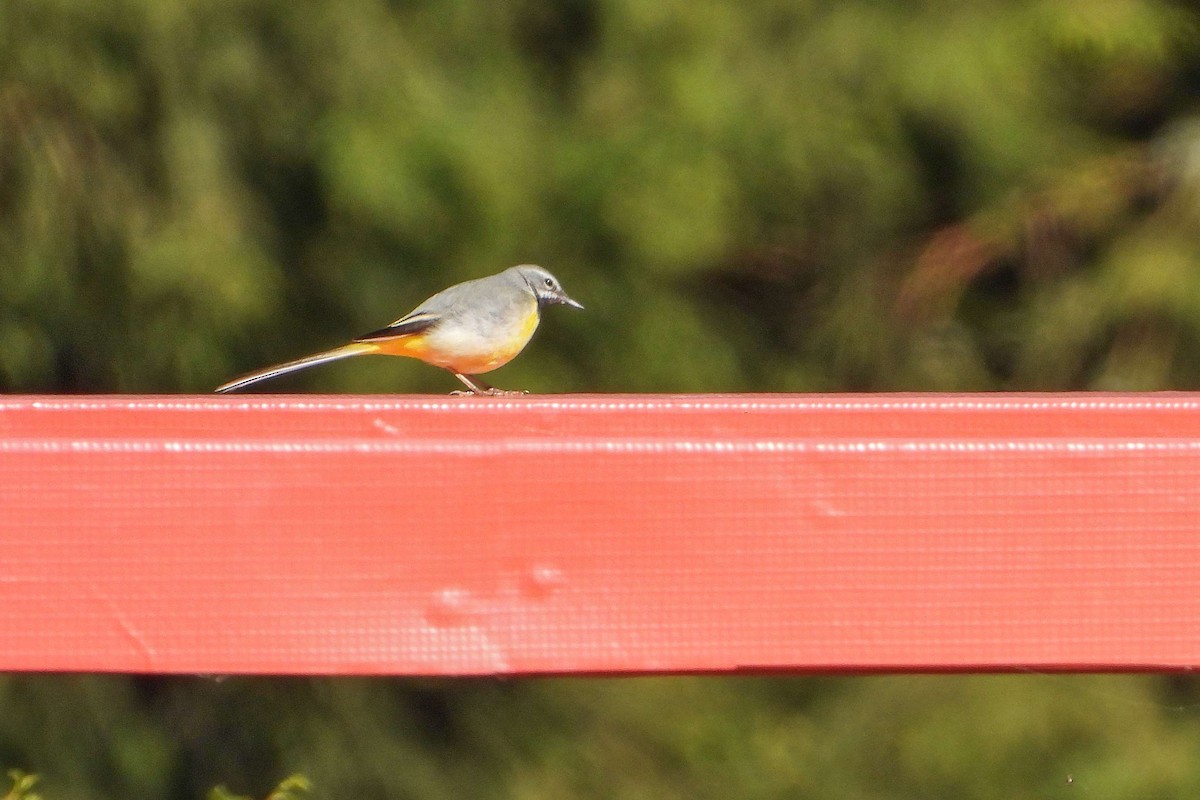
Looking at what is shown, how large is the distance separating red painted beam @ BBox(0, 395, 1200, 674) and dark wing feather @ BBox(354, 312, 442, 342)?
257 cm

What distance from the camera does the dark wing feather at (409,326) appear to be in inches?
162

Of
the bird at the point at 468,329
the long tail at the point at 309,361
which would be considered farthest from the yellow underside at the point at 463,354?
the long tail at the point at 309,361

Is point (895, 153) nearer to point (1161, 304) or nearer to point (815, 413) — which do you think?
point (1161, 304)

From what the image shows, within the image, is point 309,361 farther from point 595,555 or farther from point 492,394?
point 595,555

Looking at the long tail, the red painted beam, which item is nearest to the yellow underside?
the long tail

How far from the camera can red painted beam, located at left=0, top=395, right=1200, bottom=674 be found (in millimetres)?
1498

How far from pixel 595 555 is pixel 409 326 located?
9.52 ft

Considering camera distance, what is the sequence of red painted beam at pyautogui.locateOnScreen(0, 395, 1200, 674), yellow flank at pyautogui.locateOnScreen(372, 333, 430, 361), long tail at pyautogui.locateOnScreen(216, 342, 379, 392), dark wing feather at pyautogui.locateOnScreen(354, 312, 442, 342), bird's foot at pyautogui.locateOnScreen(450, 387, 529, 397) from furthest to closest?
yellow flank at pyautogui.locateOnScreen(372, 333, 430, 361), dark wing feather at pyautogui.locateOnScreen(354, 312, 442, 342), long tail at pyautogui.locateOnScreen(216, 342, 379, 392), bird's foot at pyautogui.locateOnScreen(450, 387, 529, 397), red painted beam at pyautogui.locateOnScreen(0, 395, 1200, 674)

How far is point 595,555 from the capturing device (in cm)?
150

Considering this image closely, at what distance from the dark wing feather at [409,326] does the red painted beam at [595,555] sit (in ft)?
8.43

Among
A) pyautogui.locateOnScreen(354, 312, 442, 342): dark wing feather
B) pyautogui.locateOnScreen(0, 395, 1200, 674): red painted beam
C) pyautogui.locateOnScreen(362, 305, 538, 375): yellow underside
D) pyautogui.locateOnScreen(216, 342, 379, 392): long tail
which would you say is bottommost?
pyautogui.locateOnScreen(362, 305, 538, 375): yellow underside

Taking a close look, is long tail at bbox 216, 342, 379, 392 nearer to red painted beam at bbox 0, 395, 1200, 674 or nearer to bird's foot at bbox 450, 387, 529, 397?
bird's foot at bbox 450, 387, 529, 397

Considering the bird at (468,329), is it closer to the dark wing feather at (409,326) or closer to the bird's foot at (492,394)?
the dark wing feather at (409,326)

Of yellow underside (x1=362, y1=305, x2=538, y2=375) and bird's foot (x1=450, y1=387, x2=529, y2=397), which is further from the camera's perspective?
yellow underside (x1=362, y1=305, x2=538, y2=375)
